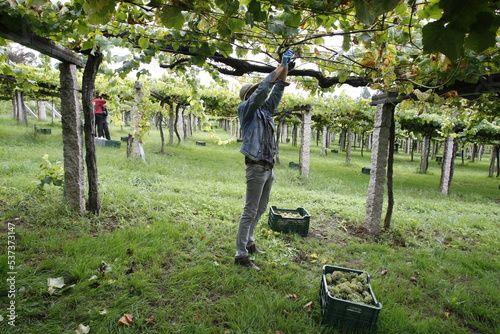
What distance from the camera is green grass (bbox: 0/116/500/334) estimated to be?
233cm

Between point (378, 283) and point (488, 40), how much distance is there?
2797 mm

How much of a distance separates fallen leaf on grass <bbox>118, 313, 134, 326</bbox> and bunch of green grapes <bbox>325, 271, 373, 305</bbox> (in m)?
1.70

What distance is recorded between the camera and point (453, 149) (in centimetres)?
996

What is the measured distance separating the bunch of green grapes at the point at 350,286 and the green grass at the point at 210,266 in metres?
0.28

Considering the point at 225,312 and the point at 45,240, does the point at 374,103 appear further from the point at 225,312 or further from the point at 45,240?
the point at 45,240

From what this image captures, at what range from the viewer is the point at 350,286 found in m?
2.49

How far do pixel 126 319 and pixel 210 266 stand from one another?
40.8 inches

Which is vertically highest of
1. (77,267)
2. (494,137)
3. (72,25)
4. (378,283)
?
(72,25)

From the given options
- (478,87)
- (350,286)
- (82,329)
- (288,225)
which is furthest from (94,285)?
(478,87)

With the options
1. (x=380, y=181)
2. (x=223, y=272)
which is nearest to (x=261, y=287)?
(x=223, y=272)

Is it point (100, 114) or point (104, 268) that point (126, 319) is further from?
point (100, 114)

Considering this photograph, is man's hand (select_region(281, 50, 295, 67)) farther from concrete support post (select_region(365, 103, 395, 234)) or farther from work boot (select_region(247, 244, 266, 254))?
concrete support post (select_region(365, 103, 395, 234))

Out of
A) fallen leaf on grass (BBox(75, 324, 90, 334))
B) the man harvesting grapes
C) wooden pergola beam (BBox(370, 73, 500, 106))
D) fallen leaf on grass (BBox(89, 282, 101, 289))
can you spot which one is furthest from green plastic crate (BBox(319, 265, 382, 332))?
wooden pergola beam (BBox(370, 73, 500, 106))

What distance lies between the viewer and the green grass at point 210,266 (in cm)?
233
